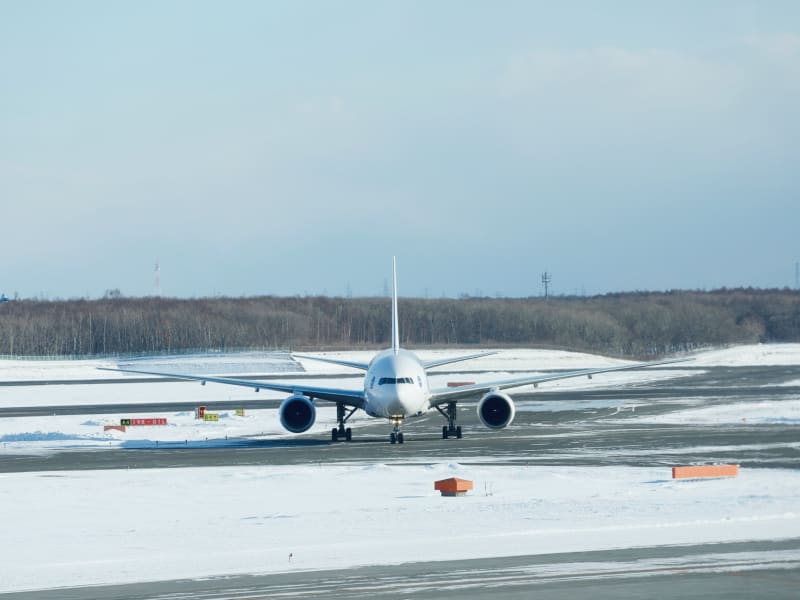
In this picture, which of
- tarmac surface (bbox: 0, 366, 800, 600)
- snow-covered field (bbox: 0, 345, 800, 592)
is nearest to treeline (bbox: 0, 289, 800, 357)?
tarmac surface (bbox: 0, 366, 800, 600)

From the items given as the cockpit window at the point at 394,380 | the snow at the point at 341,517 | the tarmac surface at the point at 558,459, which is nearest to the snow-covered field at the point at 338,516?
the snow at the point at 341,517

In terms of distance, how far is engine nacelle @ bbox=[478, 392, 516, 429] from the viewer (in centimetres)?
4231

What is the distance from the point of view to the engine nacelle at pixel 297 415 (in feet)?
136

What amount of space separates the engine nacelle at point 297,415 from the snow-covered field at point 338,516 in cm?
896

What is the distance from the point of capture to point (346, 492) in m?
26.5

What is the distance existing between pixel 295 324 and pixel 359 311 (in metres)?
12.3

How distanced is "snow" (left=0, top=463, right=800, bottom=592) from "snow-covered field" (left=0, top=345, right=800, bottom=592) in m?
0.04

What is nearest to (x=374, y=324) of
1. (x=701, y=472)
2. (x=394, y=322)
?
(x=394, y=322)

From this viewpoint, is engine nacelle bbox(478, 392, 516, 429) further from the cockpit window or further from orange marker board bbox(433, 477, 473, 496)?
orange marker board bbox(433, 477, 473, 496)

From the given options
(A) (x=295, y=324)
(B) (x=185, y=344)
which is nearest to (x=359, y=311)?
(A) (x=295, y=324)

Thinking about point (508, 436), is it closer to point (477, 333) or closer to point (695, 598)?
point (695, 598)

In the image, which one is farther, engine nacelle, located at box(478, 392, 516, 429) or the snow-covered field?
engine nacelle, located at box(478, 392, 516, 429)

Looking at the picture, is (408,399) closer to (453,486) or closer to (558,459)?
(558,459)

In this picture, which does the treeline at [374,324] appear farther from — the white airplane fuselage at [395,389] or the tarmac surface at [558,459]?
the white airplane fuselage at [395,389]
